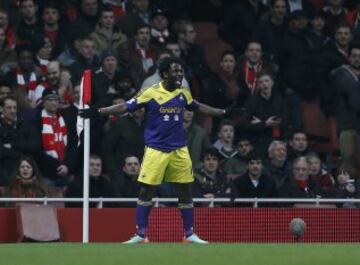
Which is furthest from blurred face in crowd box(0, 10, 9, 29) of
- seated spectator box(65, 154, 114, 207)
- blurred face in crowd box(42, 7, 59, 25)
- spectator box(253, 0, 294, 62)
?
spectator box(253, 0, 294, 62)

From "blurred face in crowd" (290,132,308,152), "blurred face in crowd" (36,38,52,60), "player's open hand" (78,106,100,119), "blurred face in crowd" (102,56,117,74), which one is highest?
"blurred face in crowd" (36,38,52,60)

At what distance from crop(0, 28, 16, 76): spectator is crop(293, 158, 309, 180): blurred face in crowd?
14.2 feet

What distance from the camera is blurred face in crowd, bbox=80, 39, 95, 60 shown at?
21.9 m

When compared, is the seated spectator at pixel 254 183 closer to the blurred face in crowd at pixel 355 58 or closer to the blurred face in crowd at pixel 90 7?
the blurred face in crowd at pixel 355 58

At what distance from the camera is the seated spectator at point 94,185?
20688mm

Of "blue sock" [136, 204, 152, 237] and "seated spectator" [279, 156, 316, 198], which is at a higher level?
"seated spectator" [279, 156, 316, 198]

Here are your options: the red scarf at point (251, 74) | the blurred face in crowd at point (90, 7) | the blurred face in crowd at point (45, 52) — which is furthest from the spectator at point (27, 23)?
the red scarf at point (251, 74)

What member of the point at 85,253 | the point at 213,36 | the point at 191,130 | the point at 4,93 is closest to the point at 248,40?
the point at 213,36

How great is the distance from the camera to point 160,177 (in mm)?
18359

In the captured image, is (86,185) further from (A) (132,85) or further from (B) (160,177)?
(A) (132,85)

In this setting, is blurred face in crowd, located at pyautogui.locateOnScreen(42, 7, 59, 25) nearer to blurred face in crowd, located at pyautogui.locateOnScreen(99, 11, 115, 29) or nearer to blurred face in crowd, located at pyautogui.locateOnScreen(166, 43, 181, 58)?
blurred face in crowd, located at pyautogui.locateOnScreen(99, 11, 115, 29)

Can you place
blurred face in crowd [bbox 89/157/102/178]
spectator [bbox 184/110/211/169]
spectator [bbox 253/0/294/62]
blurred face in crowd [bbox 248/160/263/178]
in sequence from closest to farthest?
1. blurred face in crowd [bbox 89/157/102/178]
2. blurred face in crowd [bbox 248/160/263/178]
3. spectator [bbox 184/110/211/169]
4. spectator [bbox 253/0/294/62]

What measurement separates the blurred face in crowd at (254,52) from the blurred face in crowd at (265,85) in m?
0.51

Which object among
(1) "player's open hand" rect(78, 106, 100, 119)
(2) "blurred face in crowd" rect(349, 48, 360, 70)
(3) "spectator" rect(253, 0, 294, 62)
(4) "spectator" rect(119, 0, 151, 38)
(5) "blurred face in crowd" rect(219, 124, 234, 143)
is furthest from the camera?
(3) "spectator" rect(253, 0, 294, 62)
